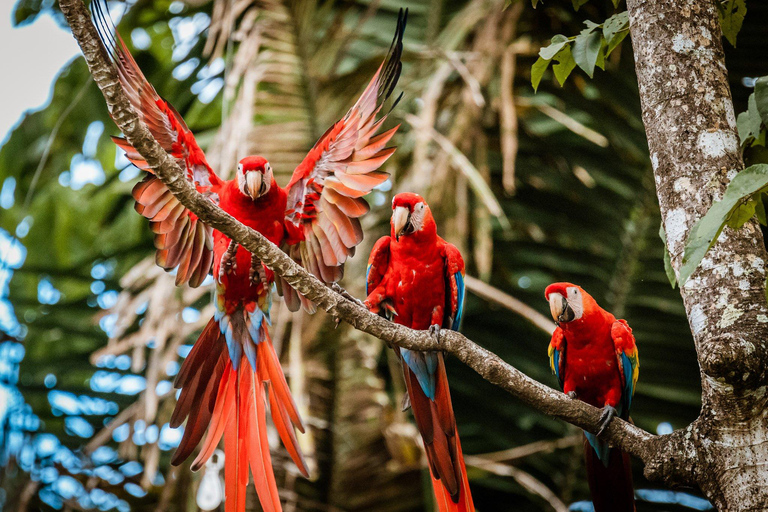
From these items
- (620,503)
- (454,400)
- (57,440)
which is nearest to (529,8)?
(454,400)

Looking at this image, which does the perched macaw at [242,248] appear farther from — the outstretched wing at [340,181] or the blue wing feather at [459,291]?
the blue wing feather at [459,291]

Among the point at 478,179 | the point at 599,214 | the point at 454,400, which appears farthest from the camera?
the point at 454,400

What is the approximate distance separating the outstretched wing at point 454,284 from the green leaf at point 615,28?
89 cm

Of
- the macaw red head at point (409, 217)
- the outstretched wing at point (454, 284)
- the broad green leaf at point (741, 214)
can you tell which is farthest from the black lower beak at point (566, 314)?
the broad green leaf at point (741, 214)

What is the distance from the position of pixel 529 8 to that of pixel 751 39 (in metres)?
0.90

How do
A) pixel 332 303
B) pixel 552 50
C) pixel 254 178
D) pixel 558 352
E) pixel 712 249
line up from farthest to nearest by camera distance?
1. pixel 558 352
2. pixel 254 178
3. pixel 332 303
4. pixel 552 50
5. pixel 712 249

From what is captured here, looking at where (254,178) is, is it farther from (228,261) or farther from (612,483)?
(612,483)

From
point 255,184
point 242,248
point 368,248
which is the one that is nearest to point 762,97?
point 255,184

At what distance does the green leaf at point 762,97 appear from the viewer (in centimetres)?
115

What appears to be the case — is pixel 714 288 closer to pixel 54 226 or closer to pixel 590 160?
pixel 590 160

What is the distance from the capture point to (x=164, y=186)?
1.95 m

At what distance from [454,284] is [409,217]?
10.0 inches

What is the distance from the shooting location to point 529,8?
10.1 feet

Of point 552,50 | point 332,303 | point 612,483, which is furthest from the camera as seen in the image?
point 612,483
